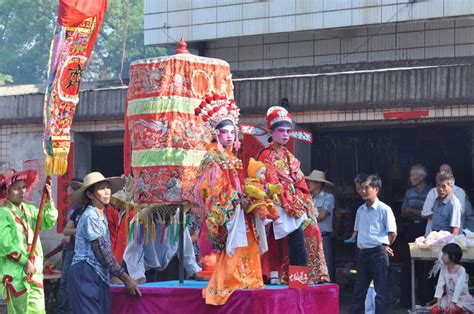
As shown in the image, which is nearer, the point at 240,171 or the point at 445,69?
the point at 240,171

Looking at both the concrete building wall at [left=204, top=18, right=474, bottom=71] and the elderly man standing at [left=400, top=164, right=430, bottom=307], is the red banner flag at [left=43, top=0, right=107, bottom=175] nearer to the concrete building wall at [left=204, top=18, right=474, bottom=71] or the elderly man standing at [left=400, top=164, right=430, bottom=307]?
the elderly man standing at [left=400, top=164, right=430, bottom=307]

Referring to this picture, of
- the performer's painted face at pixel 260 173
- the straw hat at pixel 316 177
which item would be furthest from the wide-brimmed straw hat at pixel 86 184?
the straw hat at pixel 316 177

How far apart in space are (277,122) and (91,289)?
2396 millimetres

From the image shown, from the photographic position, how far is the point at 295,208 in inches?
425

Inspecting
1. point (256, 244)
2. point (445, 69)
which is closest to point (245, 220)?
point (256, 244)

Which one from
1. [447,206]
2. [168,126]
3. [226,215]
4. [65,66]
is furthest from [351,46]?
[65,66]

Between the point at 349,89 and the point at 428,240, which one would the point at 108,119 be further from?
the point at 428,240

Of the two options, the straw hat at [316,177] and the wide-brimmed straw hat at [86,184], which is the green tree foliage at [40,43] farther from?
the wide-brimmed straw hat at [86,184]

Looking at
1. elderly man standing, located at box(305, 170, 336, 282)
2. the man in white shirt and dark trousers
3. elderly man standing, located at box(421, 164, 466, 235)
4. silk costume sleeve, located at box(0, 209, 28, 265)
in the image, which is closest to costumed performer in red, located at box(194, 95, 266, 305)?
silk costume sleeve, located at box(0, 209, 28, 265)

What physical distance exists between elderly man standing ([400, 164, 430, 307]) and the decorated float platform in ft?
11.9

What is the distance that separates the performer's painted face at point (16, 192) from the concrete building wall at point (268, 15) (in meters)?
7.31

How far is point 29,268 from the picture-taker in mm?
10492

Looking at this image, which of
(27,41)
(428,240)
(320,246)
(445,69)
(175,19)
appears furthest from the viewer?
(27,41)

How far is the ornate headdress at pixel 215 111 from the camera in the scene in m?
10.7
